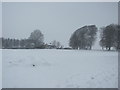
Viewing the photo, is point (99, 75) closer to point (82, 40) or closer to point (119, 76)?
point (119, 76)

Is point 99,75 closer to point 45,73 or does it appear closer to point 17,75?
point 45,73

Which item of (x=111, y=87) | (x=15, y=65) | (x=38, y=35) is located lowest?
(x=111, y=87)

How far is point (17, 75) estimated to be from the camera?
34.0 feet

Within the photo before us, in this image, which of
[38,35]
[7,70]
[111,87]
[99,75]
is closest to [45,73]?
[7,70]

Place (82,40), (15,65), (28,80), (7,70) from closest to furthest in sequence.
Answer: (28,80), (7,70), (15,65), (82,40)

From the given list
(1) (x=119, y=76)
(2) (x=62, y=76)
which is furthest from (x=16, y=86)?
(1) (x=119, y=76)

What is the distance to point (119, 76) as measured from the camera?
11.1 metres

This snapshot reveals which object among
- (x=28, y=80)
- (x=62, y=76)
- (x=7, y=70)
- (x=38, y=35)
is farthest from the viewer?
(x=38, y=35)

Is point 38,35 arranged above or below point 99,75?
above

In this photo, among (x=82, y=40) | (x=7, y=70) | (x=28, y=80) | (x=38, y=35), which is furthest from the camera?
(x=38, y=35)

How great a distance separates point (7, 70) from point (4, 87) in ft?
8.33

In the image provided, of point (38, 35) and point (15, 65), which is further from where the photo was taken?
point (38, 35)

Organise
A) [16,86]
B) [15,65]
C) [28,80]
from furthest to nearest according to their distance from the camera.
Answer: [15,65] → [28,80] → [16,86]

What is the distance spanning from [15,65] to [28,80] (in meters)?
3.11
